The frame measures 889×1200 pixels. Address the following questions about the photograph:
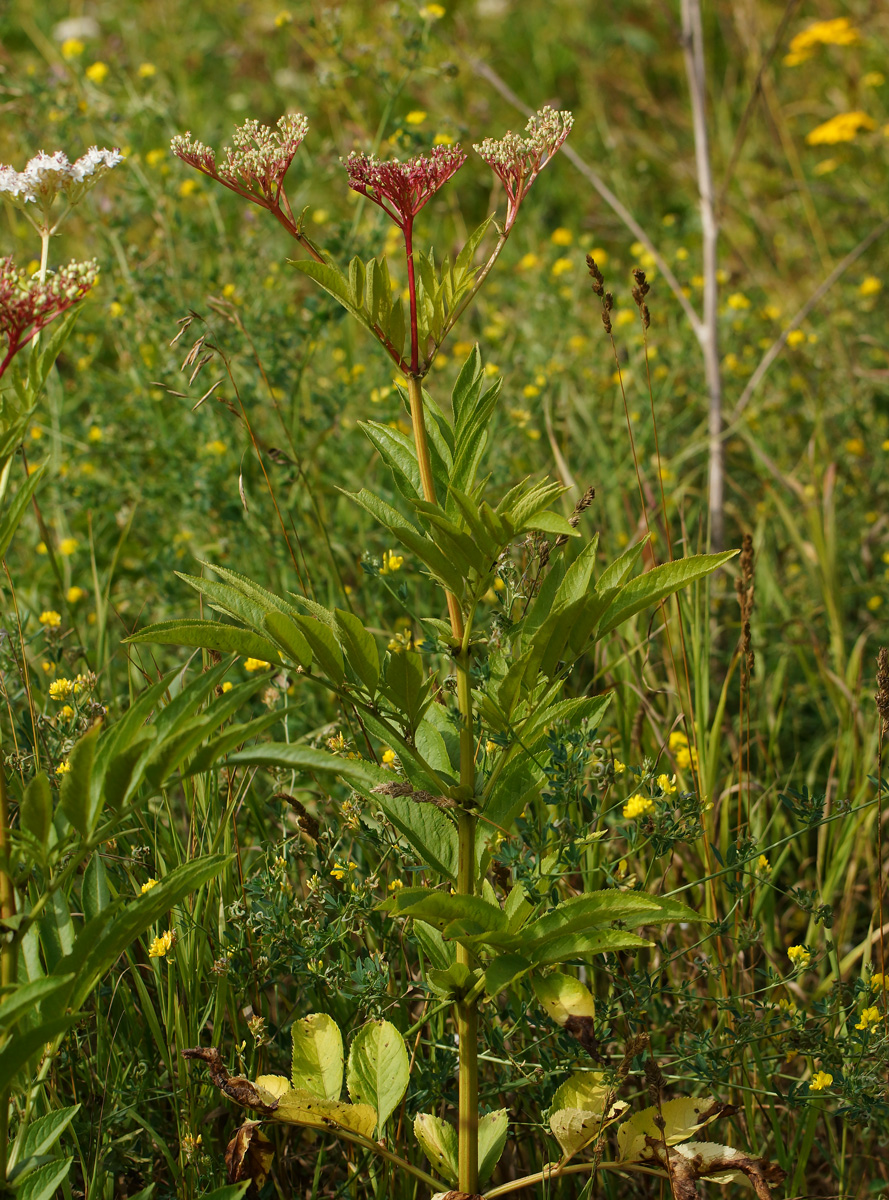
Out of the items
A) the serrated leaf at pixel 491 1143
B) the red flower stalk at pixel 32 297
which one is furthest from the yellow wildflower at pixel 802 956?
the red flower stalk at pixel 32 297

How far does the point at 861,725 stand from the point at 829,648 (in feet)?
1.61

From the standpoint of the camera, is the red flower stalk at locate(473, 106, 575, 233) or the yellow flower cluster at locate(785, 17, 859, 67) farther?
the yellow flower cluster at locate(785, 17, 859, 67)

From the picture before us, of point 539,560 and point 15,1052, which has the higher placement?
point 539,560

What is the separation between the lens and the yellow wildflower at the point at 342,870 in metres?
1.47

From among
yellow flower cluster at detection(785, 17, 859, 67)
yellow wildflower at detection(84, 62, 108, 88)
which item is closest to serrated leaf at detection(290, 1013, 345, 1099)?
yellow wildflower at detection(84, 62, 108, 88)

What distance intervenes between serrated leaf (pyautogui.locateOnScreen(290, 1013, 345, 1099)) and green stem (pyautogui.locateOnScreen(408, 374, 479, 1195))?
0.16 m

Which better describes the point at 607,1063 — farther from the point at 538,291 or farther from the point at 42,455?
the point at 538,291

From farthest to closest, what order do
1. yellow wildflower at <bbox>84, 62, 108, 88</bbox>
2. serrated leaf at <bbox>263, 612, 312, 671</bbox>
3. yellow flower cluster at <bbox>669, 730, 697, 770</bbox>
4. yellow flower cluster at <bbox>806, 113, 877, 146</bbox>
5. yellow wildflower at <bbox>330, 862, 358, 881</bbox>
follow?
yellow flower cluster at <bbox>806, 113, 877, 146</bbox> → yellow wildflower at <bbox>84, 62, 108, 88</bbox> → yellow flower cluster at <bbox>669, 730, 697, 770</bbox> → yellow wildflower at <bbox>330, 862, 358, 881</bbox> → serrated leaf at <bbox>263, 612, 312, 671</bbox>

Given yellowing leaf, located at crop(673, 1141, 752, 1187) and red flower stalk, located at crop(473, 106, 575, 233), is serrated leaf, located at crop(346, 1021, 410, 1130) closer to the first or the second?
yellowing leaf, located at crop(673, 1141, 752, 1187)

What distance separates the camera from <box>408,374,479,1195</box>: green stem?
1.11m

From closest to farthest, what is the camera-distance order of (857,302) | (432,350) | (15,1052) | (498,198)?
(15,1052) < (432,350) < (857,302) < (498,198)

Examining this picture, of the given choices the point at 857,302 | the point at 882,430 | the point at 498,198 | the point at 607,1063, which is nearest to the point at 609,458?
the point at 882,430

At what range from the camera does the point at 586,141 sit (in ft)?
18.9

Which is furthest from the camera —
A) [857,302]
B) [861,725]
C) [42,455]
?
[857,302]
